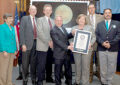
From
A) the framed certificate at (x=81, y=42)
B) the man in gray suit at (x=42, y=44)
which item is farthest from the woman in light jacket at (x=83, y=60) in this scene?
the man in gray suit at (x=42, y=44)

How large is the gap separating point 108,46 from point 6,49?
1.97 metres

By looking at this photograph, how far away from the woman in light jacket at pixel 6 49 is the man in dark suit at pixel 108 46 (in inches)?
68.3

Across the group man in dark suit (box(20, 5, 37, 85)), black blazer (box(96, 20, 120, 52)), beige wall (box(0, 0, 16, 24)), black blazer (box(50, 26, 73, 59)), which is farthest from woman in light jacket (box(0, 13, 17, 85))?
beige wall (box(0, 0, 16, 24))

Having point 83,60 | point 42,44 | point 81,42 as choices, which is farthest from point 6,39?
point 83,60

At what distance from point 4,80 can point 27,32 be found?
104cm

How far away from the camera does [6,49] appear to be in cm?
321

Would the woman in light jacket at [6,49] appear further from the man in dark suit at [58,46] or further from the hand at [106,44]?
the hand at [106,44]

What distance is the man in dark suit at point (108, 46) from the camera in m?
3.38

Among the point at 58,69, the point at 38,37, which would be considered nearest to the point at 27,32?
the point at 38,37

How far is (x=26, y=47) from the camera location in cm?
328

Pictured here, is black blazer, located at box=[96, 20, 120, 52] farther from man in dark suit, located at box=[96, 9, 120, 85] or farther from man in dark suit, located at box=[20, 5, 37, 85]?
man in dark suit, located at box=[20, 5, 37, 85]

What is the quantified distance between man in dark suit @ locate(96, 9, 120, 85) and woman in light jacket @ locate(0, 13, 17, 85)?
5.69 ft

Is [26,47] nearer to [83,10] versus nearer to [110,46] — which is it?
[110,46]

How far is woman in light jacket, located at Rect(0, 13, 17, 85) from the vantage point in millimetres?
3201
